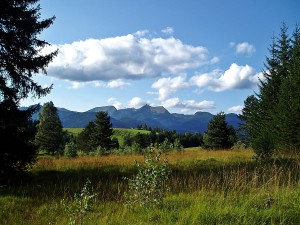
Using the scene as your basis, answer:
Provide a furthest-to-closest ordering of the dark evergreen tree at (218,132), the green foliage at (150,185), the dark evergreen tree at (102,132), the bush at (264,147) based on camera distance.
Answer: the dark evergreen tree at (102,132), the dark evergreen tree at (218,132), the bush at (264,147), the green foliage at (150,185)

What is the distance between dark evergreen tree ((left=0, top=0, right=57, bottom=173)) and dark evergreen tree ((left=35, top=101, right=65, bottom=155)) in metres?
48.8

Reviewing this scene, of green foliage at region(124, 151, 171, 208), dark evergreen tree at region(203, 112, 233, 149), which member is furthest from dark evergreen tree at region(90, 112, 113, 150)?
green foliage at region(124, 151, 171, 208)

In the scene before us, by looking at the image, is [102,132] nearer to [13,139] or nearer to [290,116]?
[290,116]

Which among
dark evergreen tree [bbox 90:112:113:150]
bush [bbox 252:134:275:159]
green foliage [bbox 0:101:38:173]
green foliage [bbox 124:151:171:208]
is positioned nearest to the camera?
green foliage [bbox 124:151:171:208]

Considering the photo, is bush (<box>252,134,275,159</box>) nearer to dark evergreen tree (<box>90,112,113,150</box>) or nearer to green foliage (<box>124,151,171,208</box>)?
green foliage (<box>124,151,171,208</box>)

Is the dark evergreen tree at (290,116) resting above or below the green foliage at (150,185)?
above

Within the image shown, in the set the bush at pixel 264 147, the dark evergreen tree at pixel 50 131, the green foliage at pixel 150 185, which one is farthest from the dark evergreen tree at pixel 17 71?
the dark evergreen tree at pixel 50 131

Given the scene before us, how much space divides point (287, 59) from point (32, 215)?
3313cm

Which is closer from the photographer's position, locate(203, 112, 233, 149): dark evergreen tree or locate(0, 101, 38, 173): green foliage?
locate(0, 101, 38, 173): green foliage

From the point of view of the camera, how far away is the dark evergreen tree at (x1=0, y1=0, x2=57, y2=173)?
11250 millimetres

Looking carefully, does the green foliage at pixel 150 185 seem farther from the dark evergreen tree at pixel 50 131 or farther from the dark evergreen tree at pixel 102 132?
the dark evergreen tree at pixel 102 132

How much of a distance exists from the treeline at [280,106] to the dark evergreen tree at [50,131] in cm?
3936

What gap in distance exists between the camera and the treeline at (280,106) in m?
20.5

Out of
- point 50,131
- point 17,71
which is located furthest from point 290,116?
point 50,131
